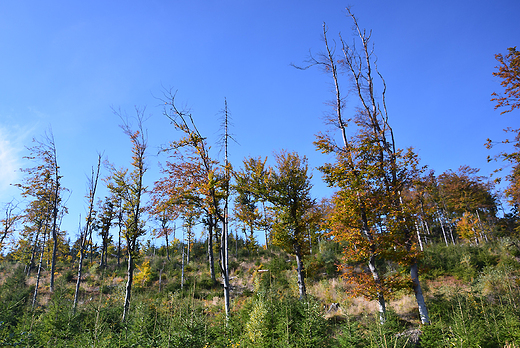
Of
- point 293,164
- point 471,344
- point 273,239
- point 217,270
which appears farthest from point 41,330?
point 217,270

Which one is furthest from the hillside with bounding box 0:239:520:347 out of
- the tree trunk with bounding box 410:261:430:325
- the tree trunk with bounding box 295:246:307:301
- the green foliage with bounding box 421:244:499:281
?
the tree trunk with bounding box 295:246:307:301

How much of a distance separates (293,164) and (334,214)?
5.41m

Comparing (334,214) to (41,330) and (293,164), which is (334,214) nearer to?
(293,164)

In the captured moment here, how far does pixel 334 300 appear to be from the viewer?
14.7 m

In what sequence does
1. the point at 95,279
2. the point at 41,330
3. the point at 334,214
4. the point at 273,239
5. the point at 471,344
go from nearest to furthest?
the point at 471,344 < the point at 41,330 < the point at 334,214 < the point at 273,239 < the point at 95,279

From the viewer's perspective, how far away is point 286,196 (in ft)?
47.9

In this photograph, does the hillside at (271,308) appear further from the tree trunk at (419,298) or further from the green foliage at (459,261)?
the tree trunk at (419,298)

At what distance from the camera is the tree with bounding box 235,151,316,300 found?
45.6 feet

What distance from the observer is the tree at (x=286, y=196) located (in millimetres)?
13914

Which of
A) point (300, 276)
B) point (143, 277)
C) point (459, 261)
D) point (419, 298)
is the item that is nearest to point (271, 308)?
point (300, 276)

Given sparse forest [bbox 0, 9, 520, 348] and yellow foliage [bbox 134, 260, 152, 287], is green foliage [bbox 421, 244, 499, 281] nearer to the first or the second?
sparse forest [bbox 0, 9, 520, 348]

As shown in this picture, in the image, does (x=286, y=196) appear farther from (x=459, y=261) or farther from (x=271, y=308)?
(x=459, y=261)

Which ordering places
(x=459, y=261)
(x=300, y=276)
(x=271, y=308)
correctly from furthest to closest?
(x=459, y=261) → (x=300, y=276) → (x=271, y=308)

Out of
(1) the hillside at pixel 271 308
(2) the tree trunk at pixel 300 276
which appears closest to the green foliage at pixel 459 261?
(1) the hillside at pixel 271 308
